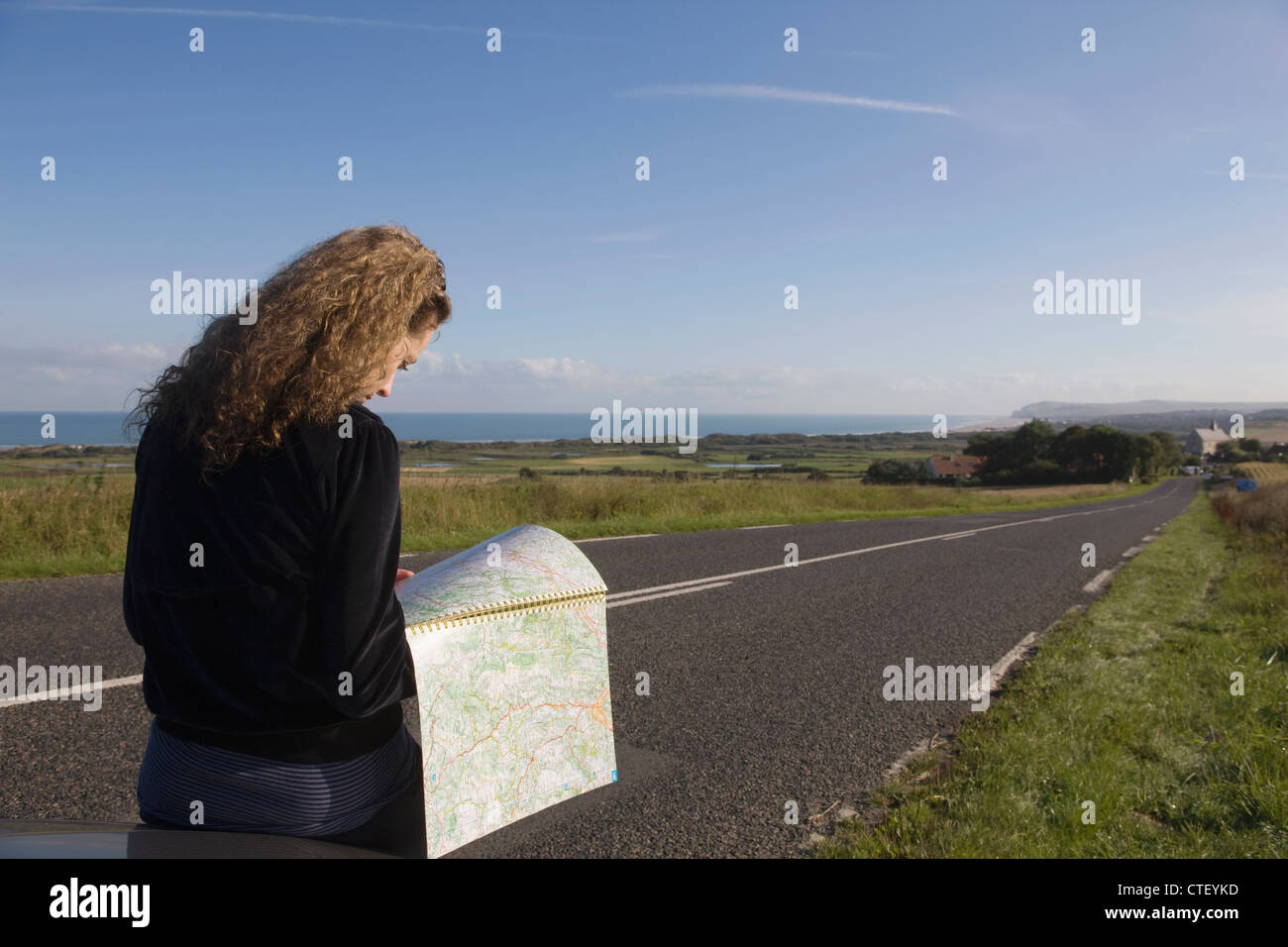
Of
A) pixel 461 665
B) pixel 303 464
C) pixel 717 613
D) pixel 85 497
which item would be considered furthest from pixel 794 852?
pixel 85 497

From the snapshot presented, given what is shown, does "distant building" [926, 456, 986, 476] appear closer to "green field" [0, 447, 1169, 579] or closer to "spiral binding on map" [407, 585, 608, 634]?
"green field" [0, 447, 1169, 579]

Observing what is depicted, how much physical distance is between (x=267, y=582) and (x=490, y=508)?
45.4ft

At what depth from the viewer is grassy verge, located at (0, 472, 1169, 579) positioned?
387 inches

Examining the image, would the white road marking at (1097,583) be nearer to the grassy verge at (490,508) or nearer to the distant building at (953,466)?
the grassy verge at (490,508)

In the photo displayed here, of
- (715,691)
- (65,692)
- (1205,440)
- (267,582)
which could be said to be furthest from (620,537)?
(1205,440)

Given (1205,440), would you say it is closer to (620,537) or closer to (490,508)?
(490,508)

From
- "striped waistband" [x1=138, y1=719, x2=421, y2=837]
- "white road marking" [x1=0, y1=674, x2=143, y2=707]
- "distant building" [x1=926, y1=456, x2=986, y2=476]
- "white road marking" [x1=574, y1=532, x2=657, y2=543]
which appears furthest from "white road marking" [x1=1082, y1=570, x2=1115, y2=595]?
"distant building" [x1=926, y1=456, x2=986, y2=476]

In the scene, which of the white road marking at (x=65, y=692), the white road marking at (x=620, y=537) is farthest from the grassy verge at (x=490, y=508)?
the white road marking at (x=65, y=692)

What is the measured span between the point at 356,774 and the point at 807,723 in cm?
347

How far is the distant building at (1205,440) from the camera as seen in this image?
477 feet

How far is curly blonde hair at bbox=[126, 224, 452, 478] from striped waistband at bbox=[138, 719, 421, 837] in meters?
0.63

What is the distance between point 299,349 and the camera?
166 centimetres

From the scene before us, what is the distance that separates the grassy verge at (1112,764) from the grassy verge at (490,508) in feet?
26.3
